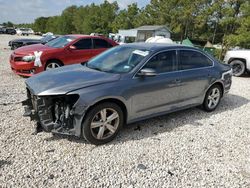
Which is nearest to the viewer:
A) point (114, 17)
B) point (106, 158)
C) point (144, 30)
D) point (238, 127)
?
point (106, 158)

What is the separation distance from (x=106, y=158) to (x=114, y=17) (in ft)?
198

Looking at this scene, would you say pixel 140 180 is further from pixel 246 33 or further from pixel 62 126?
pixel 246 33

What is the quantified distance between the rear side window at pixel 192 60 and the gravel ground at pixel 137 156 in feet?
3.60

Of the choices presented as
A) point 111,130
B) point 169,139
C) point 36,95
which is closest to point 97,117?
point 111,130

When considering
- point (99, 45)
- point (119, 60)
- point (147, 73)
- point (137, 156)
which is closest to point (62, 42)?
point (99, 45)

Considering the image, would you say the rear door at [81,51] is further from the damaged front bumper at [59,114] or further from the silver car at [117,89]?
the damaged front bumper at [59,114]

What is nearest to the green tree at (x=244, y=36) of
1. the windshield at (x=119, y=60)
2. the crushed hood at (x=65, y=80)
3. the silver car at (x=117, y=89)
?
the silver car at (x=117, y=89)

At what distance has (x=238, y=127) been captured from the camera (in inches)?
181

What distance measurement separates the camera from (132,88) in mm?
3713

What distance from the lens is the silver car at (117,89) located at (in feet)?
11.0

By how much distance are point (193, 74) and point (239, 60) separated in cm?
679

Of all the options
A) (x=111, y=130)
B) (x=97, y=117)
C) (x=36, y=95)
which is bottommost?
(x=111, y=130)

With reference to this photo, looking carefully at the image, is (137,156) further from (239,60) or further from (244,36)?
(244,36)

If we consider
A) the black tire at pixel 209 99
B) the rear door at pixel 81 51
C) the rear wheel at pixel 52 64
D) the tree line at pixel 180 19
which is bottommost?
the black tire at pixel 209 99
